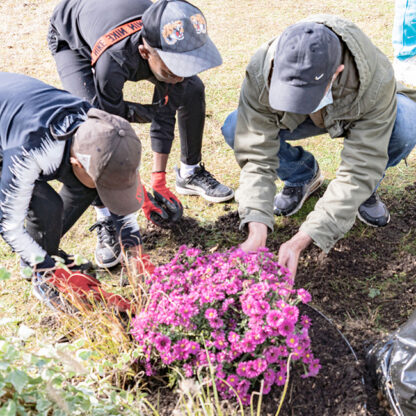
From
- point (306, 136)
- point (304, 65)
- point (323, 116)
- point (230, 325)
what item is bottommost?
point (230, 325)

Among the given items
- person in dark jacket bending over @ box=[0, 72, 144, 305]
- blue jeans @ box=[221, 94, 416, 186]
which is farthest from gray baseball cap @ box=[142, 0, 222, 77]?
blue jeans @ box=[221, 94, 416, 186]

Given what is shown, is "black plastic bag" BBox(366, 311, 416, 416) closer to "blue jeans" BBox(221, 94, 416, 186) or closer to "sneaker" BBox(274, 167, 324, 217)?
"blue jeans" BBox(221, 94, 416, 186)

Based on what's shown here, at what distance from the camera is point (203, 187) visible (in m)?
3.06

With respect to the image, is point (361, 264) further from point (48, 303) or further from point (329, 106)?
point (48, 303)

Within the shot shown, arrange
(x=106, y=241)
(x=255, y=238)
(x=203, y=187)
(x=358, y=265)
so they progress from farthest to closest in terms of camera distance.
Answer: (x=203, y=187), (x=106, y=241), (x=358, y=265), (x=255, y=238)

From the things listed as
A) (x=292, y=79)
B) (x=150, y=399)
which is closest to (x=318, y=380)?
(x=150, y=399)

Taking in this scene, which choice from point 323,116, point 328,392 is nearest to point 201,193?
point 323,116

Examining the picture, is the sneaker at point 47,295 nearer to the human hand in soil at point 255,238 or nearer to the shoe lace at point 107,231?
the shoe lace at point 107,231

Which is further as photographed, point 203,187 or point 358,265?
point 203,187

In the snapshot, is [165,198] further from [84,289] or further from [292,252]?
[292,252]

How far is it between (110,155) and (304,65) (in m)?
0.85

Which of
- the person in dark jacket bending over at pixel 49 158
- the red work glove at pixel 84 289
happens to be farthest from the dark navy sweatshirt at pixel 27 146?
the red work glove at pixel 84 289

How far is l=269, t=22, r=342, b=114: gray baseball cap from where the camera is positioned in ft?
5.79

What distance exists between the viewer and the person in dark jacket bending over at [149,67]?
7.07 ft
